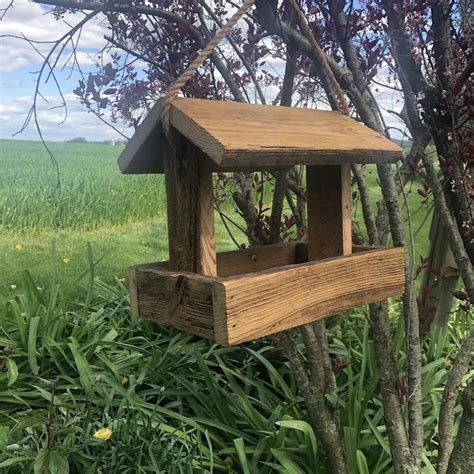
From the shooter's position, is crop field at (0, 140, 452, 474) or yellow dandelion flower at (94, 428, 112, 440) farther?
crop field at (0, 140, 452, 474)

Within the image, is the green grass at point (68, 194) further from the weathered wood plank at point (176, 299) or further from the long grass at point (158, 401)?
the weathered wood plank at point (176, 299)

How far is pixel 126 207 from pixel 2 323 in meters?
2.39

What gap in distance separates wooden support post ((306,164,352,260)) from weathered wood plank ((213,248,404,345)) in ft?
0.33

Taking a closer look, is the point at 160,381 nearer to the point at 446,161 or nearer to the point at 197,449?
the point at 197,449

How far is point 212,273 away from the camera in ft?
4.32

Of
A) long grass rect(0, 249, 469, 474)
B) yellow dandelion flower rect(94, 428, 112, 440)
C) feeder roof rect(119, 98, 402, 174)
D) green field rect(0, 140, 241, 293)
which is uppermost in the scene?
feeder roof rect(119, 98, 402, 174)

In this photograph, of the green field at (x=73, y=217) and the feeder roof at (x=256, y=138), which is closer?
the feeder roof at (x=256, y=138)

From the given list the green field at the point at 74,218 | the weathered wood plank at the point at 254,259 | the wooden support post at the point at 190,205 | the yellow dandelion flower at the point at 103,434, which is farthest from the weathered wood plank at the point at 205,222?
the green field at the point at 74,218

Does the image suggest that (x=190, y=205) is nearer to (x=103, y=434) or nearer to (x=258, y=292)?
(x=258, y=292)

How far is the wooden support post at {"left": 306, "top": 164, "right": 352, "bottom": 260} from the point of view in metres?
1.57

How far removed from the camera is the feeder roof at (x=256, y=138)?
1128 mm

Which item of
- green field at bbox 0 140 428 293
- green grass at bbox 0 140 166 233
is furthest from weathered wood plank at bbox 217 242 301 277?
green grass at bbox 0 140 166 233

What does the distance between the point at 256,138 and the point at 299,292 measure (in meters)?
0.34

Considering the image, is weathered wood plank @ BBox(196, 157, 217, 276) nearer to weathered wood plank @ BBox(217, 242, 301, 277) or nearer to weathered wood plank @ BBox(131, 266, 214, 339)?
weathered wood plank @ BBox(131, 266, 214, 339)
